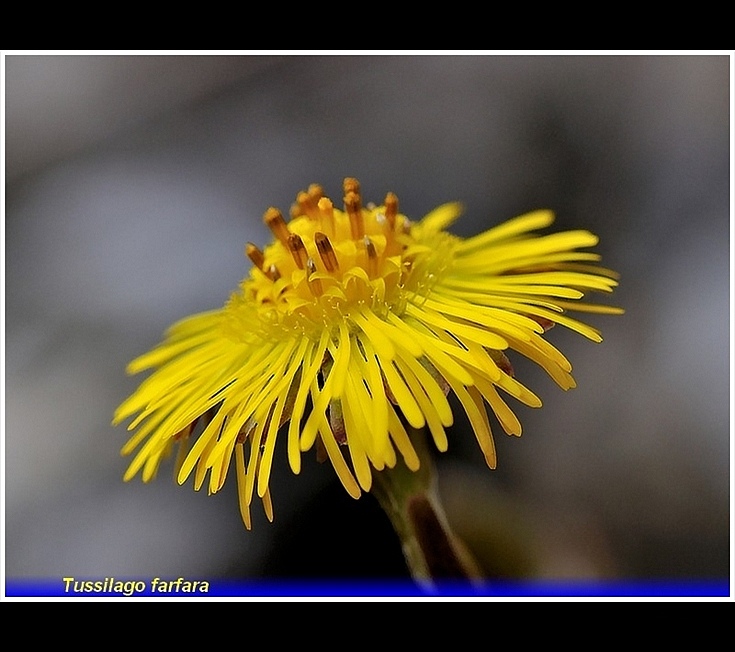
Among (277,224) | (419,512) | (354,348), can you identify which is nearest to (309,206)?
(277,224)

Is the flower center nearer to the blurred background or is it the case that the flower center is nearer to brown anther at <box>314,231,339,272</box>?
brown anther at <box>314,231,339,272</box>

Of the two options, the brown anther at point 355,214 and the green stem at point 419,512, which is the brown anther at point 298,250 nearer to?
the brown anther at point 355,214

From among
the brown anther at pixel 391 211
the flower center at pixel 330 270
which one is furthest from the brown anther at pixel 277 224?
the brown anther at pixel 391 211

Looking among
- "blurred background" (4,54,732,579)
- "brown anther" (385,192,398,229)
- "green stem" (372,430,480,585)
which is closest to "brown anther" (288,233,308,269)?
"brown anther" (385,192,398,229)

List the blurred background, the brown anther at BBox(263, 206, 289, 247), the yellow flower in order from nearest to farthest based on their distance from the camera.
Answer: the yellow flower
the brown anther at BBox(263, 206, 289, 247)
the blurred background

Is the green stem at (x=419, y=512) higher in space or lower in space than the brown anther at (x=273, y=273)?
lower

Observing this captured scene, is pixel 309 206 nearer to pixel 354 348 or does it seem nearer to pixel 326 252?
pixel 326 252

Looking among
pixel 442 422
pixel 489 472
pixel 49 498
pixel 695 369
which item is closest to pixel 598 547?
pixel 489 472
